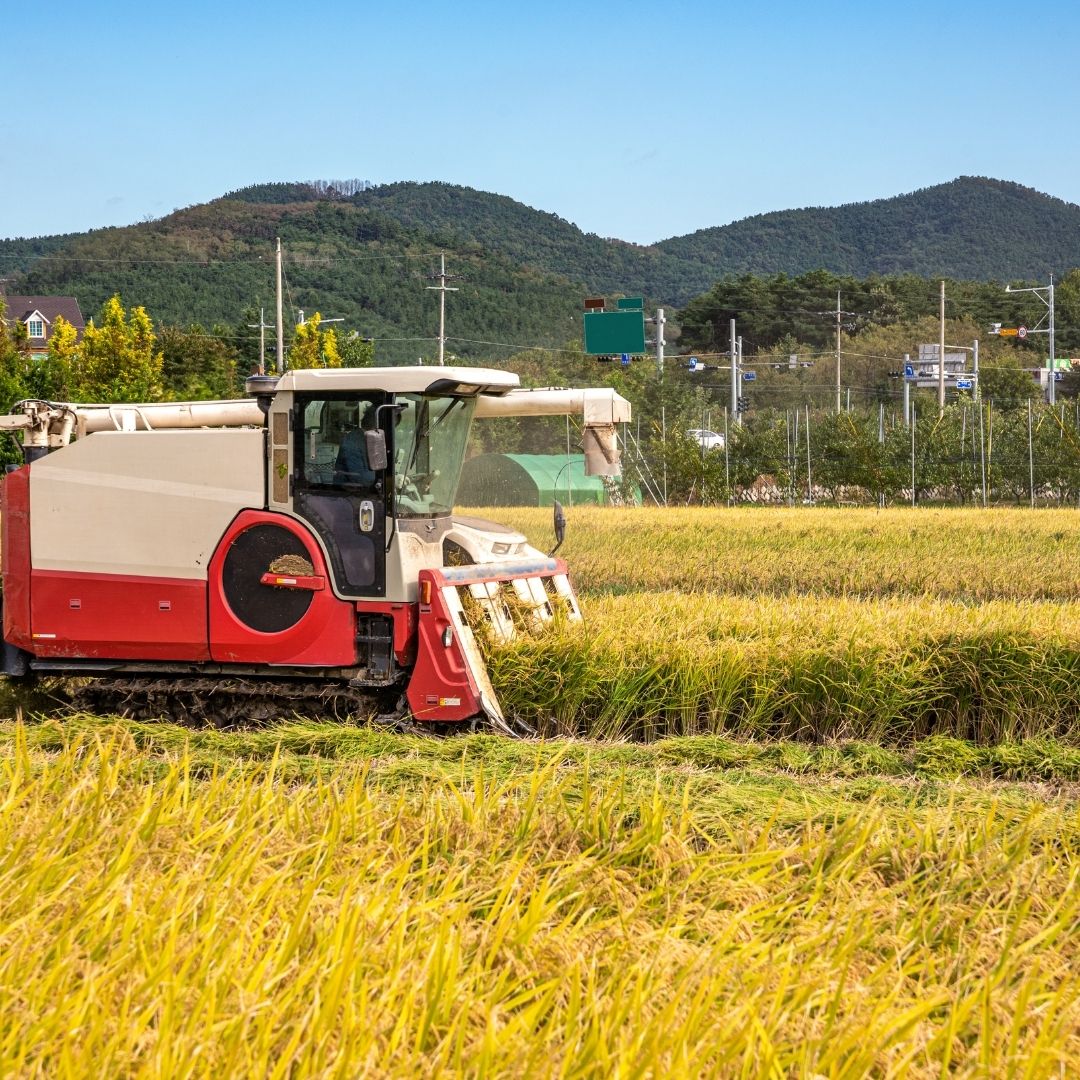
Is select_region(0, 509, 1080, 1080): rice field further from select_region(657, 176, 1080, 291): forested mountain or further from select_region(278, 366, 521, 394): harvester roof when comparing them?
select_region(657, 176, 1080, 291): forested mountain

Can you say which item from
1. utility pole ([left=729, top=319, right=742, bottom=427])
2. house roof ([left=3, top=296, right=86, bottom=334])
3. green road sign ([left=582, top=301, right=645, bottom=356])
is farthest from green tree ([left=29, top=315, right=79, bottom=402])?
house roof ([left=3, top=296, right=86, bottom=334])

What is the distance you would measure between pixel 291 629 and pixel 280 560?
16.4 inches

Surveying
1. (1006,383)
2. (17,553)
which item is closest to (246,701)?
(17,553)

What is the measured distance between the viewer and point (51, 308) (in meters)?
80.4

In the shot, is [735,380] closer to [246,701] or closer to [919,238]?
[246,701]

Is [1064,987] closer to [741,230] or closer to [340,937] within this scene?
[340,937]

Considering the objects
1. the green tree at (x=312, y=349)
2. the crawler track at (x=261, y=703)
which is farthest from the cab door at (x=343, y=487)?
the green tree at (x=312, y=349)

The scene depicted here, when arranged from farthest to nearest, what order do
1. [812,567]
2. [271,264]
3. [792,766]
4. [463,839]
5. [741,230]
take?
1. [741,230]
2. [271,264]
3. [812,567]
4. [792,766]
5. [463,839]

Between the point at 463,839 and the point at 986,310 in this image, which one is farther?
the point at 986,310

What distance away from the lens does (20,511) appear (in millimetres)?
8773

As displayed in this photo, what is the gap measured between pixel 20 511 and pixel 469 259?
82.1m

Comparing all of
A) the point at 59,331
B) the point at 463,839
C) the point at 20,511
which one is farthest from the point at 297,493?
the point at 59,331

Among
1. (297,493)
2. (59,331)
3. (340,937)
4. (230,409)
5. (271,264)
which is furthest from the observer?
(271,264)

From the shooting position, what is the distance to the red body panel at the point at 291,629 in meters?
8.23
